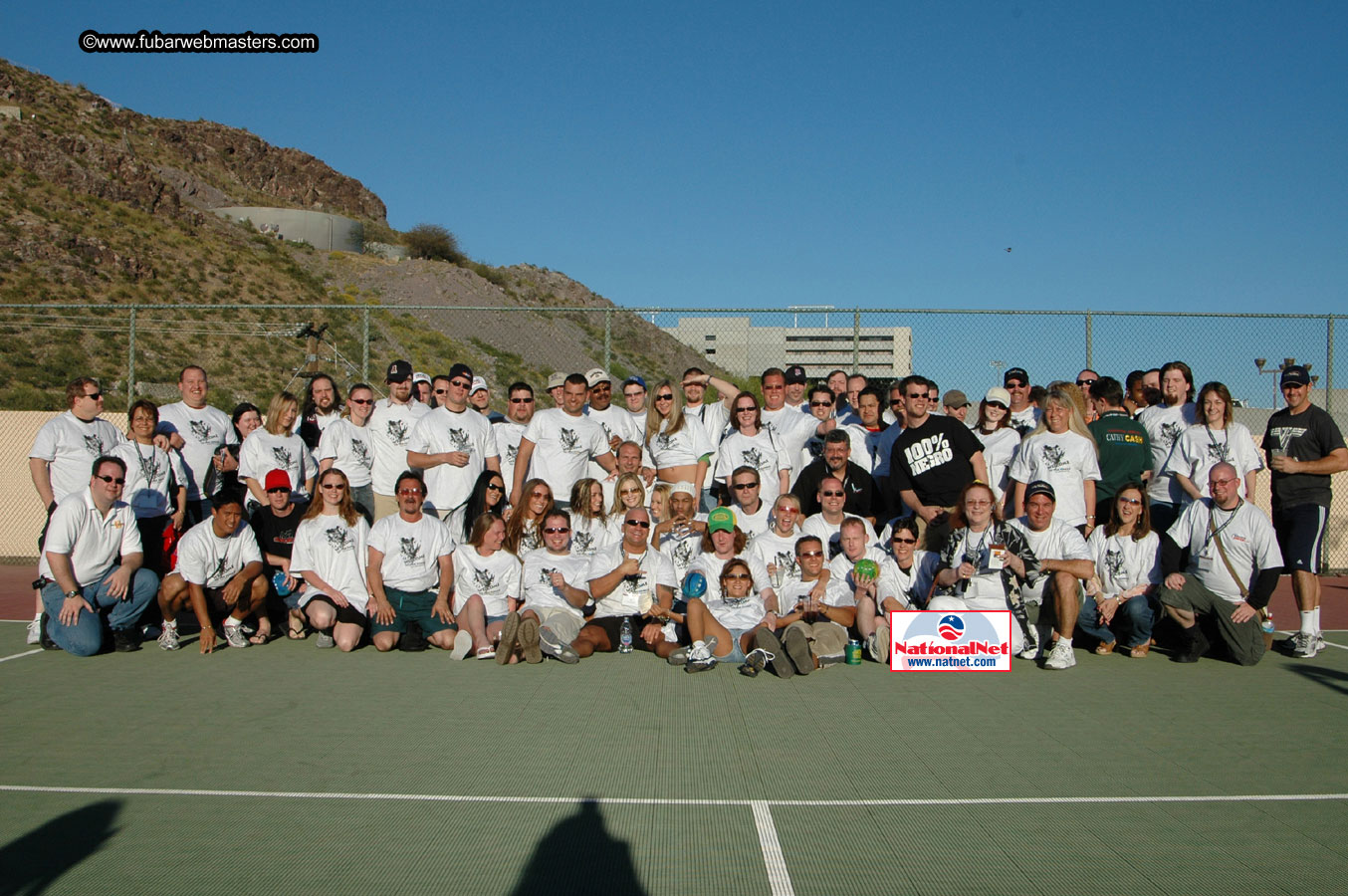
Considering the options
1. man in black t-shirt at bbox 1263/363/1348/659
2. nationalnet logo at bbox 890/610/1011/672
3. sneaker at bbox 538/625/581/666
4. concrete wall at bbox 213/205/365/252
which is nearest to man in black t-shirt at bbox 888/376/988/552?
nationalnet logo at bbox 890/610/1011/672

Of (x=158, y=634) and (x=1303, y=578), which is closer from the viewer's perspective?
(x=1303, y=578)

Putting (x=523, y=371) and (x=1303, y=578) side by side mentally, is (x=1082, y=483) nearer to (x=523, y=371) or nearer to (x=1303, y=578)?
(x=1303, y=578)

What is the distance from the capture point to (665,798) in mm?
3623

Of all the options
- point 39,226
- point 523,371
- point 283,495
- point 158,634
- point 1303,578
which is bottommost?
point 158,634

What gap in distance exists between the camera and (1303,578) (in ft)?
20.8

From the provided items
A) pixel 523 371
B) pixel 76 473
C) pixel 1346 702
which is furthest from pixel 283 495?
pixel 523 371

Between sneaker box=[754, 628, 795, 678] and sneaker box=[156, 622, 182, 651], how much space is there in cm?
407

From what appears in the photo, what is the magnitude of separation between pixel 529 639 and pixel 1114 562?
415 centimetres

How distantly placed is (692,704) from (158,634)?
14.6 feet

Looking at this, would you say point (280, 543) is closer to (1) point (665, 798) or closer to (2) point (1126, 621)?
(1) point (665, 798)

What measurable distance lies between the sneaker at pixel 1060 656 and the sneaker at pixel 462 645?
3833 mm

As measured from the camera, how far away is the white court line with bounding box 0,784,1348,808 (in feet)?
11.7

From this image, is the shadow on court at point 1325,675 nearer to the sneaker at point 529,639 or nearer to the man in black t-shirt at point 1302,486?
the man in black t-shirt at point 1302,486

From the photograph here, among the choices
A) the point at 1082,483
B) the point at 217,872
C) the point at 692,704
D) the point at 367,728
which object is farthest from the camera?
the point at 1082,483
